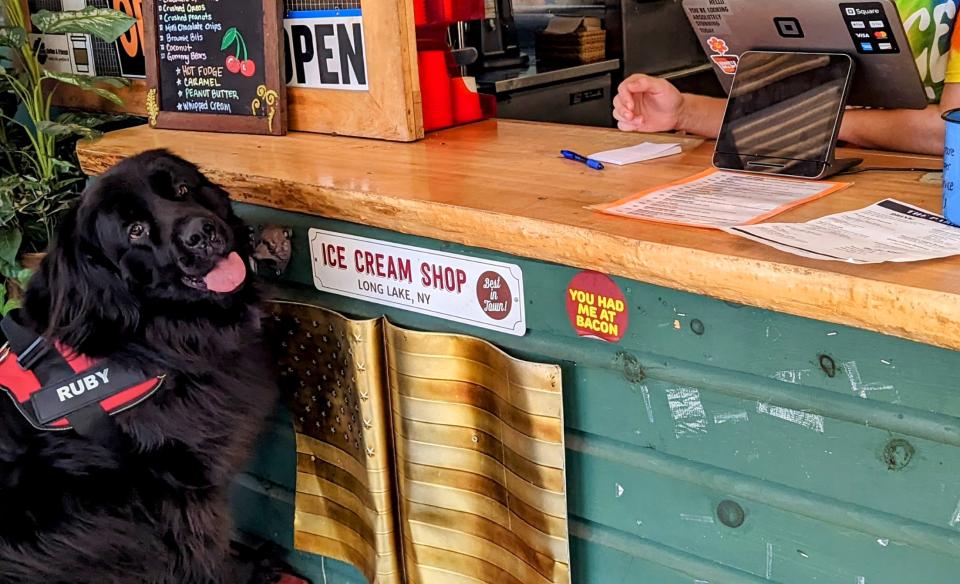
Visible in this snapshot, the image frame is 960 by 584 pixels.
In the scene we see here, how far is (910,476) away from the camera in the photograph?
1132 mm

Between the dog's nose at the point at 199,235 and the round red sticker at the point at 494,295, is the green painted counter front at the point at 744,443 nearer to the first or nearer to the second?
the round red sticker at the point at 494,295

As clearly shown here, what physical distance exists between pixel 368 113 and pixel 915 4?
120 centimetres

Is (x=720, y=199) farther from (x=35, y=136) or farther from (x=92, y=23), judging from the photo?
(x=35, y=136)

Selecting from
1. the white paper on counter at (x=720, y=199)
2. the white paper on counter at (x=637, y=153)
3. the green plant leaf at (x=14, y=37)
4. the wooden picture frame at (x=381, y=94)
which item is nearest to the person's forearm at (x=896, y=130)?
the white paper on counter at (x=637, y=153)

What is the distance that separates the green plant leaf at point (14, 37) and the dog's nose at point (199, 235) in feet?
3.72

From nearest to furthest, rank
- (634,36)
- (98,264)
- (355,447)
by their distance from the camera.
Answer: (98,264), (355,447), (634,36)

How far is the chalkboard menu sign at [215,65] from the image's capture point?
2.04 meters

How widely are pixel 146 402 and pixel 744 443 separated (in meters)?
1.02

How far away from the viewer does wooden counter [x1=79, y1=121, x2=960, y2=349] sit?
3.34 feet

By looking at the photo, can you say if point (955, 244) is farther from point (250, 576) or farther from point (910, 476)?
point (250, 576)

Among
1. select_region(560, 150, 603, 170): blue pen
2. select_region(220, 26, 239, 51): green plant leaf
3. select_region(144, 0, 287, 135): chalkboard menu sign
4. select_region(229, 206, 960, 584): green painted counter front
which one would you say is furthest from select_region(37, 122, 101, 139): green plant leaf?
select_region(560, 150, 603, 170): blue pen

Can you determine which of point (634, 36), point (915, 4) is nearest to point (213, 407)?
point (915, 4)

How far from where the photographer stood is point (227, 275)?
1583 millimetres

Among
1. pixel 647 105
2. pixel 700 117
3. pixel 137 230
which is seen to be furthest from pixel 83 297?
pixel 700 117
